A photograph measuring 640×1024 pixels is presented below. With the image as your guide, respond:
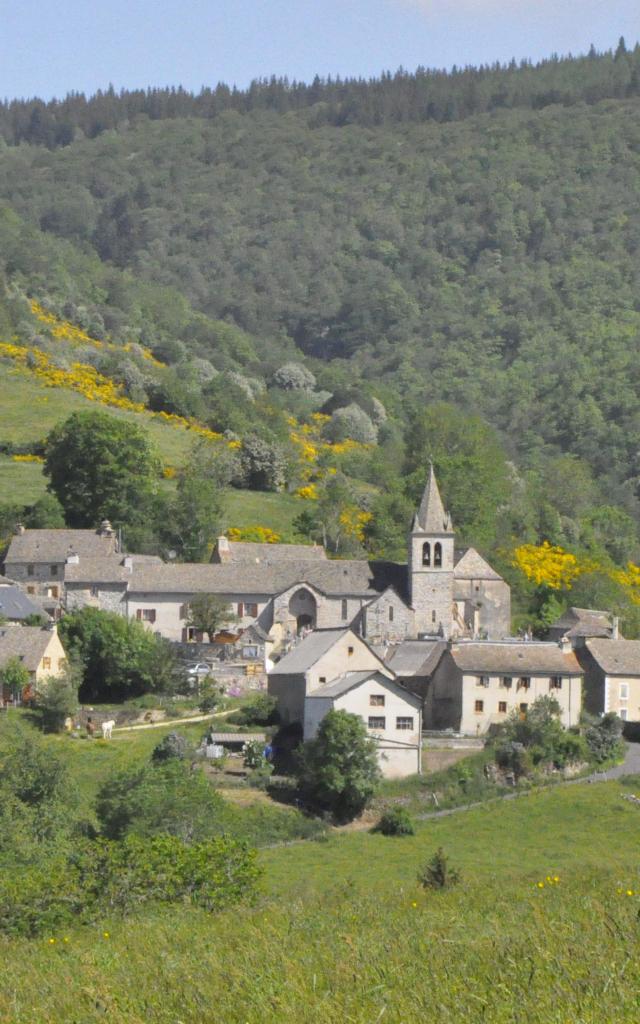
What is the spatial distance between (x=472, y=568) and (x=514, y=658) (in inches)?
639

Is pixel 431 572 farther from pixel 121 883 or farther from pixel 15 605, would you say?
pixel 121 883

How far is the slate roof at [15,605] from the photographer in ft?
258

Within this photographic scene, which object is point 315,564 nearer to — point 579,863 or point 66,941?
point 579,863

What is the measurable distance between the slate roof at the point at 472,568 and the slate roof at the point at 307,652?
42.1 ft

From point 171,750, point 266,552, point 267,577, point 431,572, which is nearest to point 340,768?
point 171,750

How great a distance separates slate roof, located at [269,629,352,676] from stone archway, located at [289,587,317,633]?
17.1ft

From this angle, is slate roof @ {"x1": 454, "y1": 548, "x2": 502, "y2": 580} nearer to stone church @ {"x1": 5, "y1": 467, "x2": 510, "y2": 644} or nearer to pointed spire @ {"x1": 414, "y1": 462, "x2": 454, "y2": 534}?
stone church @ {"x1": 5, "y1": 467, "x2": 510, "y2": 644}

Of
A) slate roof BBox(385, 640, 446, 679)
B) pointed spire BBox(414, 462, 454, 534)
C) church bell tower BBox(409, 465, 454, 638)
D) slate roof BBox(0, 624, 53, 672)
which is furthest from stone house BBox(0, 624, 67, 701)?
pointed spire BBox(414, 462, 454, 534)

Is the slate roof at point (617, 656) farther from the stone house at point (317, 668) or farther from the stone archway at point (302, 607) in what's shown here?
the stone archway at point (302, 607)

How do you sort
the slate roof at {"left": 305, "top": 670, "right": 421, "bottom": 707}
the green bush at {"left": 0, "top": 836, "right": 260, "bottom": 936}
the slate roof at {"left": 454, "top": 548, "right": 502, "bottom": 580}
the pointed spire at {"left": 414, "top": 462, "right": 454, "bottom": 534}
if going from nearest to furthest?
the green bush at {"left": 0, "top": 836, "right": 260, "bottom": 936}, the slate roof at {"left": 305, "top": 670, "right": 421, "bottom": 707}, the pointed spire at {"left": 414, "top": 462, "right": 454, "bottom": 534}, the slate roof at {"left": 454, "top": 548, "right": 502, "bottom": 580}

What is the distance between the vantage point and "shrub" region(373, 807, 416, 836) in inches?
2370

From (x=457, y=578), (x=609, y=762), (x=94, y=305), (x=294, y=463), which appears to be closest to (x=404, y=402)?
(x=94, y=305)

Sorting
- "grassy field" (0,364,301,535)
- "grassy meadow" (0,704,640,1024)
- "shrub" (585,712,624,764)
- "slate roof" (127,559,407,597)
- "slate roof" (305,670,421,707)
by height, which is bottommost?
"grassy meadow" (0,704,640,1024)

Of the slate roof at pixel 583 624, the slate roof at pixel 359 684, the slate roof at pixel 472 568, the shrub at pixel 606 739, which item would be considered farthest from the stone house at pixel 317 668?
the slate roof at pixel 472 568
